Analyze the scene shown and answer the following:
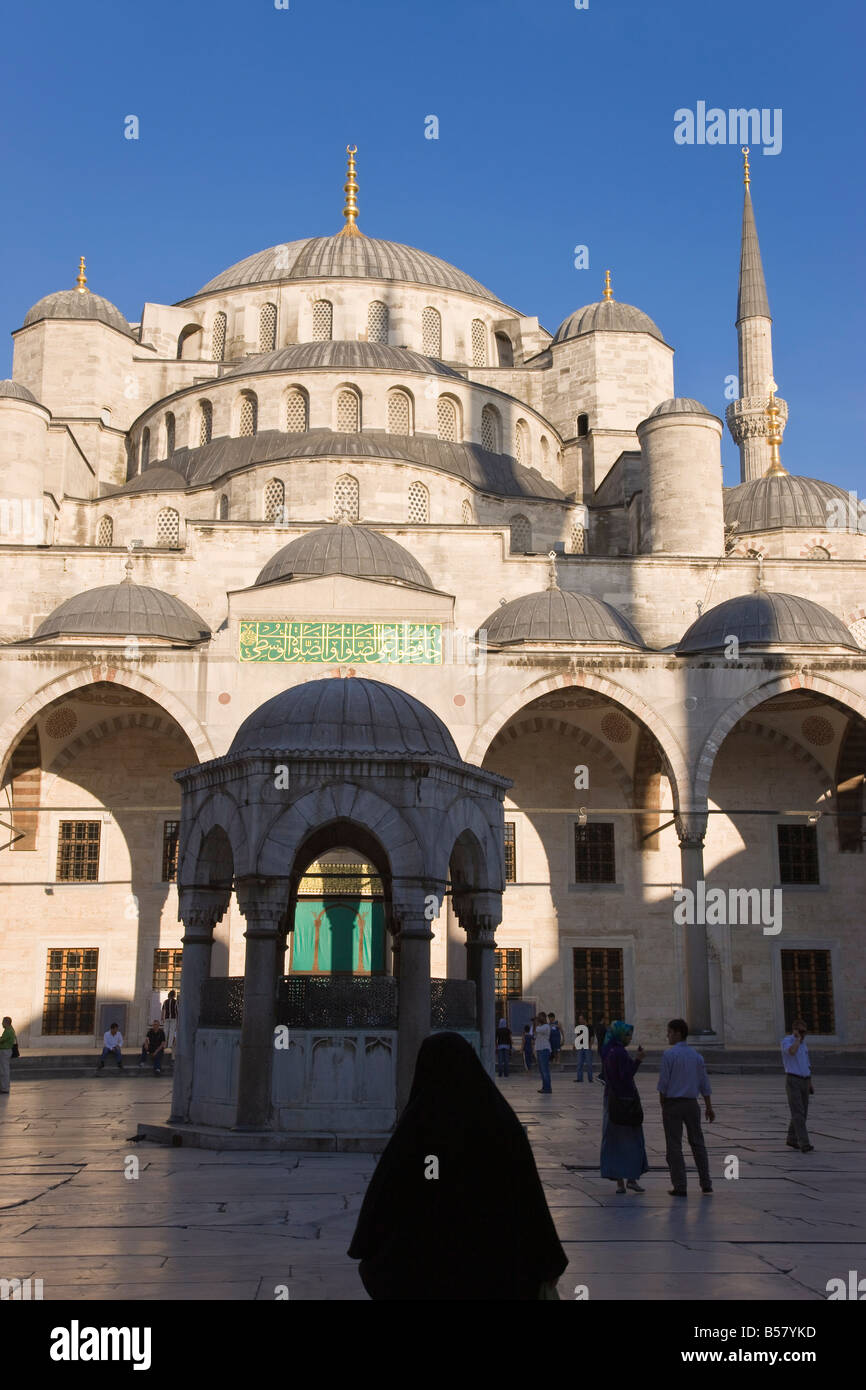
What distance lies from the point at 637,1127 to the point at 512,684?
12.2 metres

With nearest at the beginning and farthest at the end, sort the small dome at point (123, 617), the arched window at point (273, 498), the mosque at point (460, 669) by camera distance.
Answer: the mosque at point (460, 669) → the small dome at point (123, 617) → the arched window at point (273, 498)

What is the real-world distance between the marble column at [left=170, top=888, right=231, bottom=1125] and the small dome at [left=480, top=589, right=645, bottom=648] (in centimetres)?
1116

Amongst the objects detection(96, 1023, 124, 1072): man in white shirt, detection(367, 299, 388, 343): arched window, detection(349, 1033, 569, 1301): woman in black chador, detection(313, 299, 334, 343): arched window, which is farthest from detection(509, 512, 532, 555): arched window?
detection(349, 1033, 569, 1301): woman in black chador

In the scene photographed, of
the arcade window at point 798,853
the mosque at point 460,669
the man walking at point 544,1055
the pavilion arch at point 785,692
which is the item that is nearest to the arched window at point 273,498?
the mosque at point 460,669

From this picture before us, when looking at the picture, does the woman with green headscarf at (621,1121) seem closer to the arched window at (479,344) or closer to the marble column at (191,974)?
the marble column at (191,974)

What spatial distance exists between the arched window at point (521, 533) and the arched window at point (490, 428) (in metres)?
2.18

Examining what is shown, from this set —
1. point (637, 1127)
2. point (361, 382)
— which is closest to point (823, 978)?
point (361, 382)

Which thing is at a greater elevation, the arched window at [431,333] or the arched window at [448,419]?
the arched window at [431,333]

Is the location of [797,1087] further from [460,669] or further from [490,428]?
[490,428]

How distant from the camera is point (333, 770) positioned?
8.79 m

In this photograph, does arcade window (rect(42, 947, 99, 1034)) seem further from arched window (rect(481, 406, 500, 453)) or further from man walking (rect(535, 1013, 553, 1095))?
arched window (rect(481, 406, 500, 453))

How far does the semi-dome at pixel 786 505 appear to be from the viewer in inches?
1029

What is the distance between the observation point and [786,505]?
1041 inches
